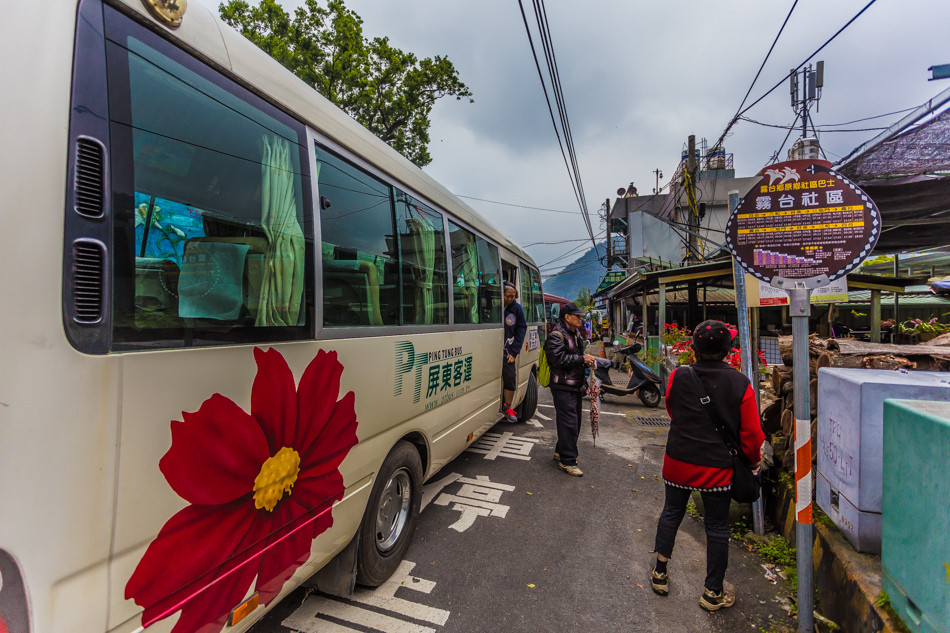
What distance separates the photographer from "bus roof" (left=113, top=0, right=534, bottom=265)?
1564 mm

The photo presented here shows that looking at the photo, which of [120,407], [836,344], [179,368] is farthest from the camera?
[836,344]

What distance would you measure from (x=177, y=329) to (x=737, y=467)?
2979 millimetres

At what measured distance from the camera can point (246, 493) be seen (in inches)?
63.7

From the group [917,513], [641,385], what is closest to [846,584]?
[917,513]

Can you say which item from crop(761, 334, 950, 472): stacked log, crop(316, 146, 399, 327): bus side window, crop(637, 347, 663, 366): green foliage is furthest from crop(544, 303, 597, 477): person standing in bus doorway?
crop(637, 347, 663, 366): green foliage

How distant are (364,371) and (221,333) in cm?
92

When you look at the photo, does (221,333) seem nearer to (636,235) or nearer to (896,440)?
(896,440)

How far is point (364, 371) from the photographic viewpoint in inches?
94.6

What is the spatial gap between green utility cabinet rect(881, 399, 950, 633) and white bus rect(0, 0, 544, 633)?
2458mm

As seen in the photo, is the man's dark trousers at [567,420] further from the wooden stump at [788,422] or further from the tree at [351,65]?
the tree at [351,65]

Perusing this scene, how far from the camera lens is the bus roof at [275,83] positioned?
1.56 meters

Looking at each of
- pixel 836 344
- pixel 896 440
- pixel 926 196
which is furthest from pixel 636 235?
pixel 896 440

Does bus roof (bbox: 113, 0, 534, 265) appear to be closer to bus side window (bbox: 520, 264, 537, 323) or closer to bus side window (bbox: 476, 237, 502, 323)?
bus side window (bbox: 476, 237, 502, 323)

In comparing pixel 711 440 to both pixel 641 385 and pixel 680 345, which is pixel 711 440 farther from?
pixel 641 385
